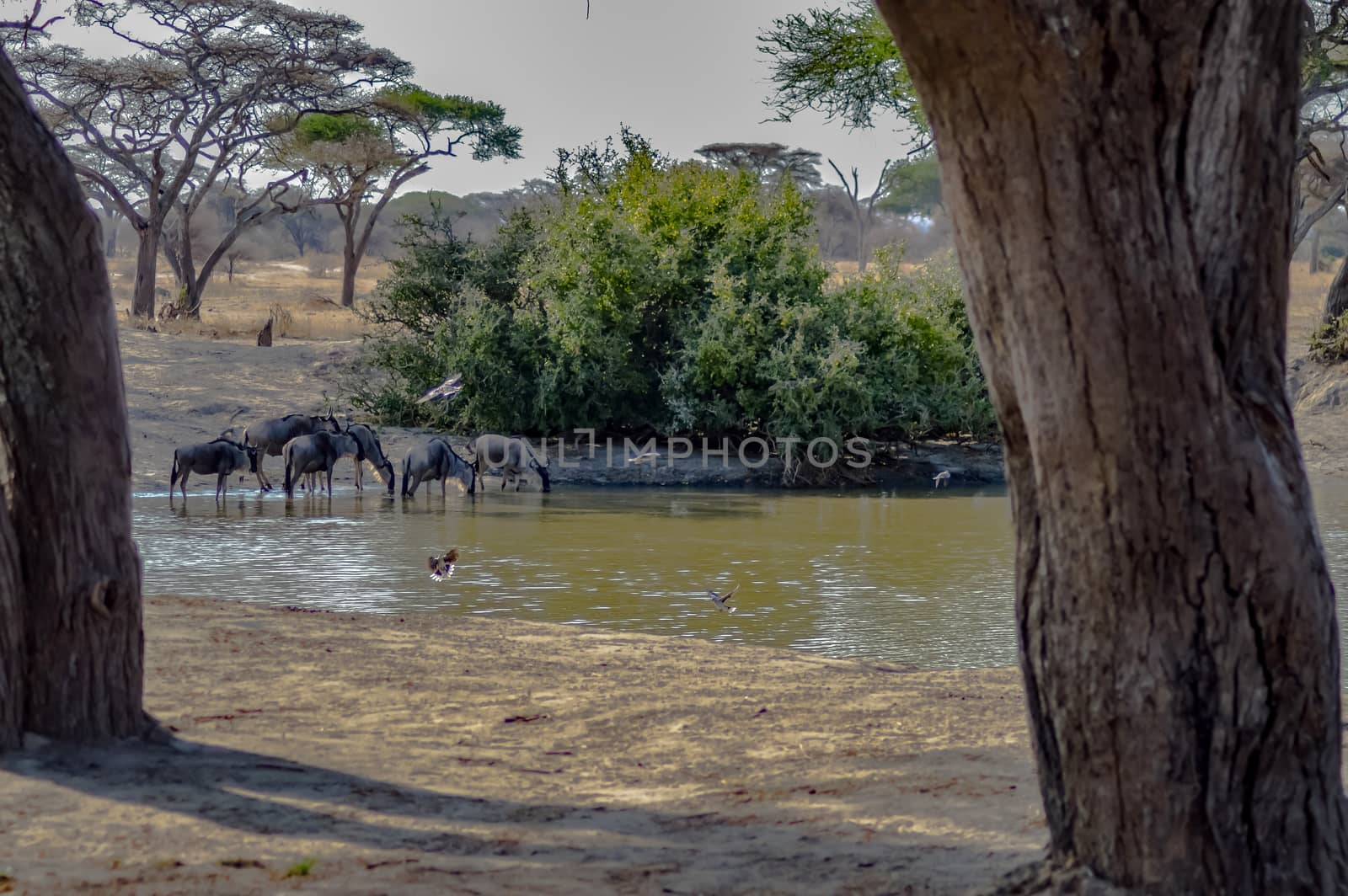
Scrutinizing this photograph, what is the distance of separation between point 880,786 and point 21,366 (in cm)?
305

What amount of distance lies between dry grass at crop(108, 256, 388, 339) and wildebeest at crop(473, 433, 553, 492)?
1022cm

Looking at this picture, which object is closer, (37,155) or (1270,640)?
(1270,640)

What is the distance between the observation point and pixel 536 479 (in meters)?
17.8

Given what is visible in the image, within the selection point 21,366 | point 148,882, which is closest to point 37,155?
point 21,366

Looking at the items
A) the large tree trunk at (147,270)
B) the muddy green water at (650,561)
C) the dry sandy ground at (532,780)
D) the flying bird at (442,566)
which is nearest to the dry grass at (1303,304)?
the muddy green water at (650,561)

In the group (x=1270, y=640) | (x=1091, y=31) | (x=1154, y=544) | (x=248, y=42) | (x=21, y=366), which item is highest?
(x=248, y=42)

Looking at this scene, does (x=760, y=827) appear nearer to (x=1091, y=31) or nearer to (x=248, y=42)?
(x=1091, y=31)

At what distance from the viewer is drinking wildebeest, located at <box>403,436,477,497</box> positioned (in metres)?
16.1

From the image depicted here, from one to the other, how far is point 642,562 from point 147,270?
828 inches

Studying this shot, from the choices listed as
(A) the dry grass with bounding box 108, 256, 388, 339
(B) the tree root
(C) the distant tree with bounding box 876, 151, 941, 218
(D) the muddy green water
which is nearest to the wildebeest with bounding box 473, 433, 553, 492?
(D) the muddy green water

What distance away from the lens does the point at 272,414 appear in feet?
67.4

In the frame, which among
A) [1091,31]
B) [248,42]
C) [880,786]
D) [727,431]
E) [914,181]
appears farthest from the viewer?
[914,181]

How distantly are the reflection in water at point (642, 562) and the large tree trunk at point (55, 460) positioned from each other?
4.14 metres

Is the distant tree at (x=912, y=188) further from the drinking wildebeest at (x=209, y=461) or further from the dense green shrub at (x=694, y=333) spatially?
the drinking wildebeest at (x=209, y=461)
